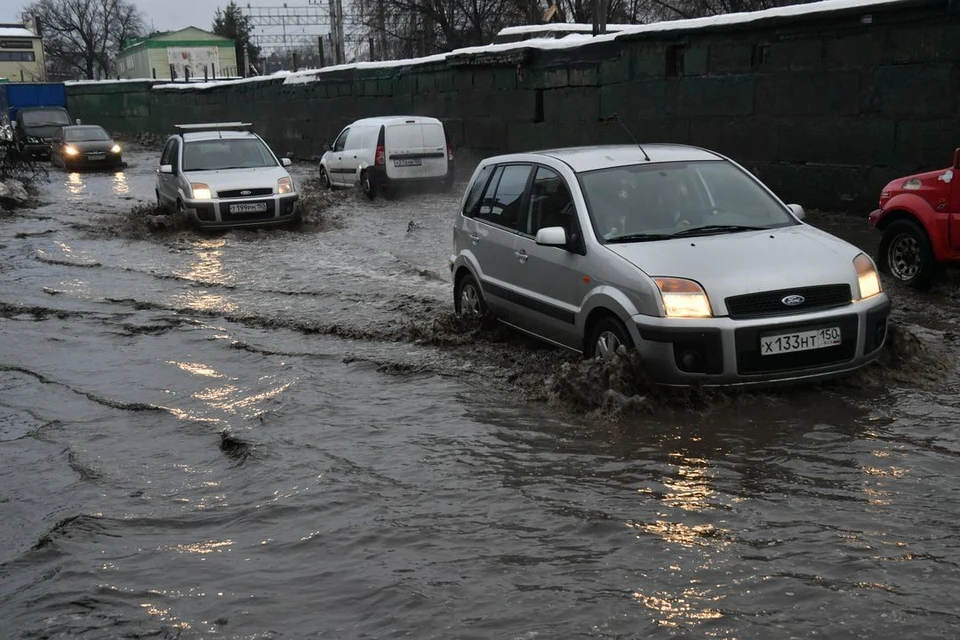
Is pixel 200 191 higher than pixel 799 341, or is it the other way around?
pixel 200 191

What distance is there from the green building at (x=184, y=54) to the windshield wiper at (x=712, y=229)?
9165cm

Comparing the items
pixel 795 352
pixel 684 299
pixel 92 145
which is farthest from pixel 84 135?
pixel 795 352

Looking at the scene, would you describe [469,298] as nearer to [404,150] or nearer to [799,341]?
[799,341]

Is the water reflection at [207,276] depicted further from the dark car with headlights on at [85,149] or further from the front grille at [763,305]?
the dark car with headlights on at [85,149]

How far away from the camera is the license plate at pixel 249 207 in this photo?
1658 cm

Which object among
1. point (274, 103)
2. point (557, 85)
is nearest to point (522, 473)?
point (557, 85)

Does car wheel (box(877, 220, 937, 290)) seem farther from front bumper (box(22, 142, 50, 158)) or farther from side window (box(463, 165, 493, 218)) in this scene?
front bumper (box(22, 142, 50, 158))

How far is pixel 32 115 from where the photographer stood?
39.5m

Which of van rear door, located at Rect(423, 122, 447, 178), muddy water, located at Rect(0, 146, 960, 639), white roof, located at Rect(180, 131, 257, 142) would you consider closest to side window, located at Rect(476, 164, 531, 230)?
muddy water, located at Rect(0, 146, 960, 639)

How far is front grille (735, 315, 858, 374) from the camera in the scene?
6020 millimetres

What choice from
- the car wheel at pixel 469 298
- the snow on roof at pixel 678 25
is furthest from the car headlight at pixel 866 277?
the snow on roof at pixel 678 25

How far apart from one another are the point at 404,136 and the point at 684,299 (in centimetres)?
1523

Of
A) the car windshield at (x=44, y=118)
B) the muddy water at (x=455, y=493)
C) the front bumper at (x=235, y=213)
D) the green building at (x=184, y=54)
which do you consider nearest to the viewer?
the muddy water at (x=455, y=493)

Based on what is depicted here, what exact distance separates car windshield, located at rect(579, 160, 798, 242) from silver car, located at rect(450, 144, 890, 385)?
0.04 feet
